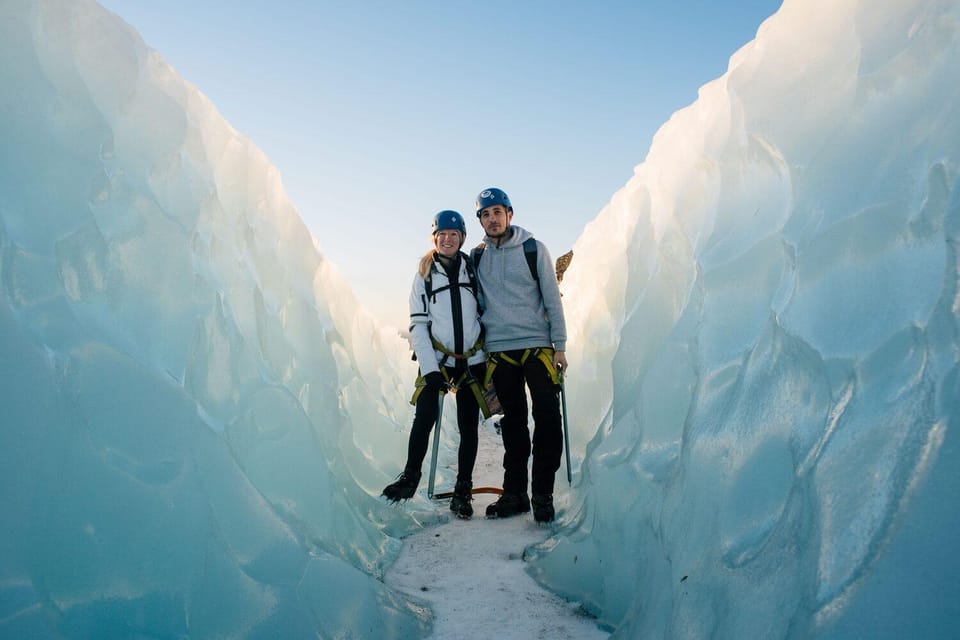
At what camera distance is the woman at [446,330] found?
447 cm

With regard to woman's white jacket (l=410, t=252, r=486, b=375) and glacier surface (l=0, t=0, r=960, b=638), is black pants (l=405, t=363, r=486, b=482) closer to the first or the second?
woman's white jacket (l=410, t=252, r=486, b=375)

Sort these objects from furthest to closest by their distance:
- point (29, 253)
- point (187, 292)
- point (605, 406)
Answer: point (605, 406) < point (187, 292) < point (29, 253)

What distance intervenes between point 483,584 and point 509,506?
1.19 metres

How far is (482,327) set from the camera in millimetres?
4641

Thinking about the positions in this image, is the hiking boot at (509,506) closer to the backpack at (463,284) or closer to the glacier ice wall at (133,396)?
the glacier ice wall at (133,396)

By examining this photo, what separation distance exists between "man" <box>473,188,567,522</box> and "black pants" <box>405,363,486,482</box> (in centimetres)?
24

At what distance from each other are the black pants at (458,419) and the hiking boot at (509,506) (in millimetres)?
307

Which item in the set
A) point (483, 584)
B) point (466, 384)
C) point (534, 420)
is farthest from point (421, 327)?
point (483, 584)

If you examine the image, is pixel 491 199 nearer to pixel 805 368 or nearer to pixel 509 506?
pixel 509 506

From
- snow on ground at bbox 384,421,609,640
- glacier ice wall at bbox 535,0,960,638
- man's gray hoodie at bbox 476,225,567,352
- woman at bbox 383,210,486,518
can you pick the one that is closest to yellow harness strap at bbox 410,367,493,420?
woman at bbox 383,210,486,518

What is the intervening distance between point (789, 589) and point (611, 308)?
385cm

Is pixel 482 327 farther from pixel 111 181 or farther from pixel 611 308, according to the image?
pixel 111 181

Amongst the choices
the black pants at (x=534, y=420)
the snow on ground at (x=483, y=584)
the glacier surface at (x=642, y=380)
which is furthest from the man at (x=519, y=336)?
the glacier surface at (x=642, y=380)

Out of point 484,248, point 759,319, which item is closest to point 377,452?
point 484,248
